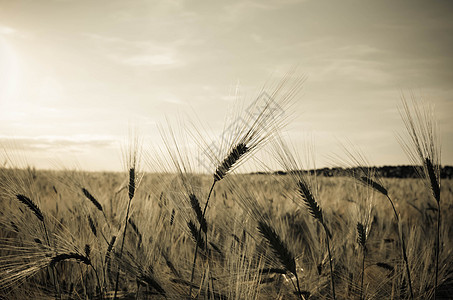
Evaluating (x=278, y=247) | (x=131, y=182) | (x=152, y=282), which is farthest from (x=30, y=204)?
(x=278, y=247)

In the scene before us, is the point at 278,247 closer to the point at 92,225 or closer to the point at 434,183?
the point at 434,183

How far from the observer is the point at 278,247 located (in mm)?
1265

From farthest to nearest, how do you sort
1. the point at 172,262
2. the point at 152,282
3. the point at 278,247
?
1. the point at 172,262
2. the point at 152,282
3. the point at 278,247

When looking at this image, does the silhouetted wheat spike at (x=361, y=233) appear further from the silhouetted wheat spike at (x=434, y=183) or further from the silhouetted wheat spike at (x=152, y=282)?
the silhouetted wheat spike at (x=152, y=282)

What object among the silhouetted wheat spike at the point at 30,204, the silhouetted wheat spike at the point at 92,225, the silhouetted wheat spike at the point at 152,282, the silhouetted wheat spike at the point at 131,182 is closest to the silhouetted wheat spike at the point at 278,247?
the silhouetted wheat spike at the point at 152,282

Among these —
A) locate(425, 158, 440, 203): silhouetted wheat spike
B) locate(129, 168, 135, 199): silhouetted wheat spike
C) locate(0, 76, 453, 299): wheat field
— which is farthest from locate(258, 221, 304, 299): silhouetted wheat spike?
locate(425, 158, 440, 203): silhouetted wheat spike

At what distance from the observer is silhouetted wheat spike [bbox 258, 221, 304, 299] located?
125 cm

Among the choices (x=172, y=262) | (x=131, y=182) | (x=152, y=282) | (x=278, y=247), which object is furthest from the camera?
(x=172, y=262)

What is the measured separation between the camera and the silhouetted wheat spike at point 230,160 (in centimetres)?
129

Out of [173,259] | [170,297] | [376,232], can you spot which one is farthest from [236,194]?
[376,232]

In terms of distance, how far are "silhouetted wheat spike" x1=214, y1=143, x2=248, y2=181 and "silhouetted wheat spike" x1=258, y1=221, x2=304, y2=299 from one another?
27cm

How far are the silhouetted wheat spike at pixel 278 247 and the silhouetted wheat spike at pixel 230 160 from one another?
0.89ft

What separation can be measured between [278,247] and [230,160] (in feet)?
1.38

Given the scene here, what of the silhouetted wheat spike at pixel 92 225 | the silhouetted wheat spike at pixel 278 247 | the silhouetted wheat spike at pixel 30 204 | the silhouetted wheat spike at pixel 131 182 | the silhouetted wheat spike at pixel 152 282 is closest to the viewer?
the silhouetted wheat spike at pixel 278 247
